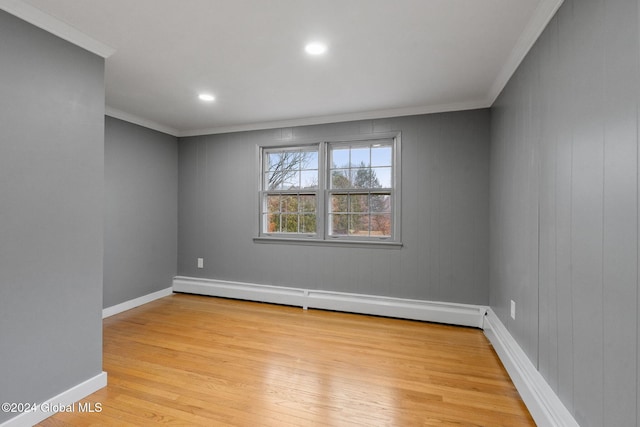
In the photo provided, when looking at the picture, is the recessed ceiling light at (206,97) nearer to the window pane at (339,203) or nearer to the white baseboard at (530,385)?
the window pane at (339,203)

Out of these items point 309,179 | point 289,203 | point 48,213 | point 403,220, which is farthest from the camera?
point 289,203

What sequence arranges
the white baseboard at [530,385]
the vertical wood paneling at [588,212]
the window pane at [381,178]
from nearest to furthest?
the vertical wood paneling at [588,212] < the white baseboard at [530,385] < the window pane at [381,178]

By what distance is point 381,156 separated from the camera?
12.3ft

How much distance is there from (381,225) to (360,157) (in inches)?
35.7

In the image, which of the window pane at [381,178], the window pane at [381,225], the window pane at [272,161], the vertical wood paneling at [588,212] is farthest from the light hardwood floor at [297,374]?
the window pane at [272,161]

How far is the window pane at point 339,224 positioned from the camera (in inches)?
153

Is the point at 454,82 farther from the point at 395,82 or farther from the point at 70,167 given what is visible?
the point at 70,167

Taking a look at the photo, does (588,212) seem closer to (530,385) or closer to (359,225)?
(530,385)

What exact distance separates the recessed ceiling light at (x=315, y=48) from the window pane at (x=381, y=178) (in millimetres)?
1764

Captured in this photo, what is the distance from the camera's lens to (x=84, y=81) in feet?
6.75

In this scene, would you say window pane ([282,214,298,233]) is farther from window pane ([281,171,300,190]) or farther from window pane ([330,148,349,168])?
window pane ([330,148,349,168])

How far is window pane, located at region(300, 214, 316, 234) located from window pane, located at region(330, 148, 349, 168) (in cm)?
74

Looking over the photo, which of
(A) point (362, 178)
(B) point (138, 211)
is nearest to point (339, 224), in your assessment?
(A) point (362, 178)

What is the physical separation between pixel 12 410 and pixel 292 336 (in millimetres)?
1981
